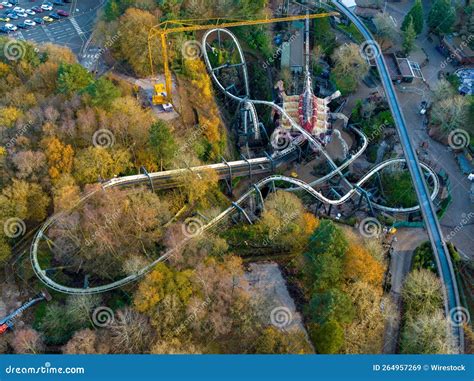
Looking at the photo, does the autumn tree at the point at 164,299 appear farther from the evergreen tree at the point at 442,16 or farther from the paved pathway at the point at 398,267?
→ the evergreen tree at the point at 442,16

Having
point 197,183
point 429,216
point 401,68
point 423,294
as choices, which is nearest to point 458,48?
point 401,68

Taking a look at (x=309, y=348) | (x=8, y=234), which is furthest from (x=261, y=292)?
(x=8, y=234)

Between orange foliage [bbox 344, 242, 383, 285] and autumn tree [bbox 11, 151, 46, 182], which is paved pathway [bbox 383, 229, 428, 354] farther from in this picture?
autumn tree [bbox 11, 151, 46, 182]

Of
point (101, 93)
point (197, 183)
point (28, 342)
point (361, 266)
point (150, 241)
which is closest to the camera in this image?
point (28, 342)

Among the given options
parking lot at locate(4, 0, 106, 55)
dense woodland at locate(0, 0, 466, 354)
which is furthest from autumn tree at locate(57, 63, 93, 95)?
parking lot at locate(4, 0, 106, 55)

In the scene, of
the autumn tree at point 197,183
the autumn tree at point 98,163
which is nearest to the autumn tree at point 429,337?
the autumn tree at point 197,183

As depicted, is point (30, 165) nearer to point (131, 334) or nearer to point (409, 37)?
point (131, 334)
